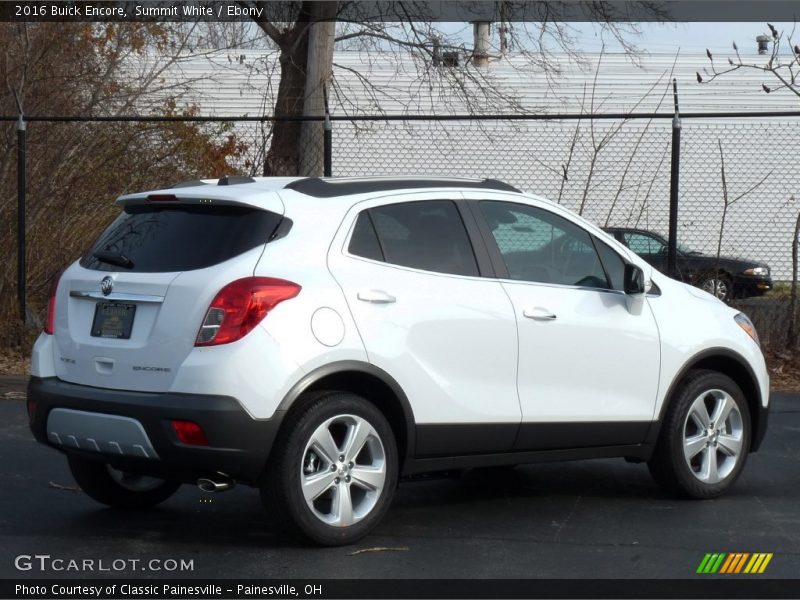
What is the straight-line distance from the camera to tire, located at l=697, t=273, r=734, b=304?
1270 centimetres

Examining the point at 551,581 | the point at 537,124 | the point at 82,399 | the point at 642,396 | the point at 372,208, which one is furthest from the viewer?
the point at 537,124

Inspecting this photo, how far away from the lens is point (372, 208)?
19.9 feet

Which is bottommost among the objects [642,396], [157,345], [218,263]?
[642,396]

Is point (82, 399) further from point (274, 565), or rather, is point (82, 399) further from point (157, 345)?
point (274, 565)

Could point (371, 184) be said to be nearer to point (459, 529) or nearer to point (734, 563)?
point (459, 529)

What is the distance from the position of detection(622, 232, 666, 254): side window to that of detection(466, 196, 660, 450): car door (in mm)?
7156

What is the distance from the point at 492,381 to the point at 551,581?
1189mm

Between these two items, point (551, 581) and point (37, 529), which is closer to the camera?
point (551, 581)

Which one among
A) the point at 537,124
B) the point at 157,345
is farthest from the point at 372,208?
the point at 537,124

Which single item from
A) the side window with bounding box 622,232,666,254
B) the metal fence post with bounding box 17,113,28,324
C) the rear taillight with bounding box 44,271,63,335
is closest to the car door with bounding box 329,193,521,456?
the rear taillight with bounding box 44,271,63,335

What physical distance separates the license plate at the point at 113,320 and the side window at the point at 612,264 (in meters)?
2.55

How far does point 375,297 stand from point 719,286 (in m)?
7.97

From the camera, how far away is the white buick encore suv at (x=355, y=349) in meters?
5.43

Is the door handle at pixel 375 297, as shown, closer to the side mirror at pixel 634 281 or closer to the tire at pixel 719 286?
the side mirror at pixel 634 281
